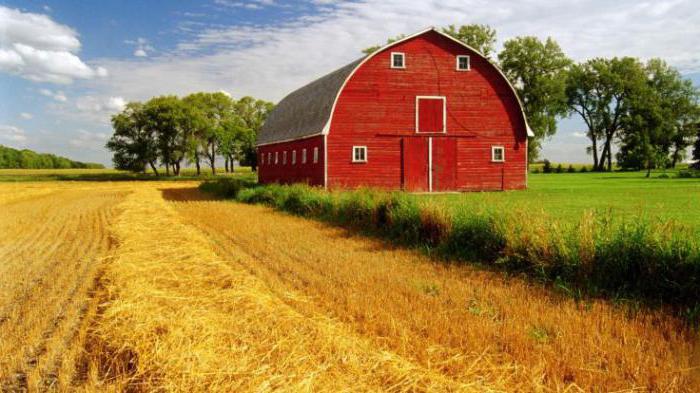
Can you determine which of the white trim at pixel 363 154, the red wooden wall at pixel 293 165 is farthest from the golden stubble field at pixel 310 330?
the white trim at pixel 363 154

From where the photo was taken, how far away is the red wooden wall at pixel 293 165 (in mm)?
27375

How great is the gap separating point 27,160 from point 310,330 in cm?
13680

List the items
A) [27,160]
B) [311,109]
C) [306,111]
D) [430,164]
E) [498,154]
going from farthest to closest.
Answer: [27,160] < [306,111] < [311,109] < [498,154] < [430,164]

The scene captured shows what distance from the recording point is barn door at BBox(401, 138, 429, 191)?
2744cm

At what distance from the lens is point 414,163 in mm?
27656

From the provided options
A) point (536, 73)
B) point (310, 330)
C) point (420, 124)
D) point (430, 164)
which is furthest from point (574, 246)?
point (536, 73)

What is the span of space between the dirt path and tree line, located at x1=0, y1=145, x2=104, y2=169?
12851 cm

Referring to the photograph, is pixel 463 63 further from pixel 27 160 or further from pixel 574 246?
pixel 27 160

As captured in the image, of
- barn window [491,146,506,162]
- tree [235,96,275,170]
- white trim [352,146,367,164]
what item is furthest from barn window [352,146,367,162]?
tree [235,96,275,170]

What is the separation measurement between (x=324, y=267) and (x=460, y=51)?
2156 cm

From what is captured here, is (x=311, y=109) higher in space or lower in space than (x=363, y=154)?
higher

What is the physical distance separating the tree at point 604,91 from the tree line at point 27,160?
111923mm

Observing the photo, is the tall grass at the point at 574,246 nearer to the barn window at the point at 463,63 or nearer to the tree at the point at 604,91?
the barn window at the point at 463,63

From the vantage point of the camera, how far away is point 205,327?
5215 mm
